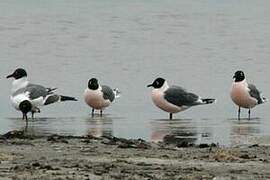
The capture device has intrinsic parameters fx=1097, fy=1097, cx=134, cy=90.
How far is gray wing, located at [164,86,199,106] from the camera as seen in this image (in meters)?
19.0

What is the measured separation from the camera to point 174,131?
50.4 ft

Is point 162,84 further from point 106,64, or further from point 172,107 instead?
point 106,64

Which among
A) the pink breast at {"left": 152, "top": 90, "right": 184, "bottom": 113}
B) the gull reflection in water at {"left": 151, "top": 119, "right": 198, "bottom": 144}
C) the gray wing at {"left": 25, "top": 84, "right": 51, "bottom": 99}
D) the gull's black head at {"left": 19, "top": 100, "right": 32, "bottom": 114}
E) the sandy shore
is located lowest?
the sandy shore

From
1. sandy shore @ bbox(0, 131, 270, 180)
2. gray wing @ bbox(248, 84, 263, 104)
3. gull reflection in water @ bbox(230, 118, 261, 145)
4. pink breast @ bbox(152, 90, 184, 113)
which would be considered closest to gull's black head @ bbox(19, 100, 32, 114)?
pink breast @ bbox(152, 90, 184, 113)

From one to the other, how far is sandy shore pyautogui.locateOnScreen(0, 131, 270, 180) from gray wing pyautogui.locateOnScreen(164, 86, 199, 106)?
701cm

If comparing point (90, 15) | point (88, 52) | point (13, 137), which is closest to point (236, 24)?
point (90, 15)

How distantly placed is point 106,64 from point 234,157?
15.1 metres

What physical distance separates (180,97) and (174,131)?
12.1ft

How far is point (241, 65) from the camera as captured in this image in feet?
83.2

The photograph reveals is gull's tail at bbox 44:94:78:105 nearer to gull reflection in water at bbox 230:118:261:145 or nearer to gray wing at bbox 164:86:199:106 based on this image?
gray wing at bbox 164:86:199:106

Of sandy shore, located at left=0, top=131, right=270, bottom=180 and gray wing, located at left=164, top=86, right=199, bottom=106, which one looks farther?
gray wing, located at left=164, top=86, right=199, bottom=106

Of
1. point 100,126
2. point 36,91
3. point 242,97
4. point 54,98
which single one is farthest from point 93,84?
point 100,126

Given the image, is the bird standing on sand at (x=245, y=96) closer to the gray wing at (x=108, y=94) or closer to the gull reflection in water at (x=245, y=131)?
the gull reflection in water at (x=245, y=131)

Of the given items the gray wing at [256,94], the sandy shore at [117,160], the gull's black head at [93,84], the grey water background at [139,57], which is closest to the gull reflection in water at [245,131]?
the grey water background at [139,57]
